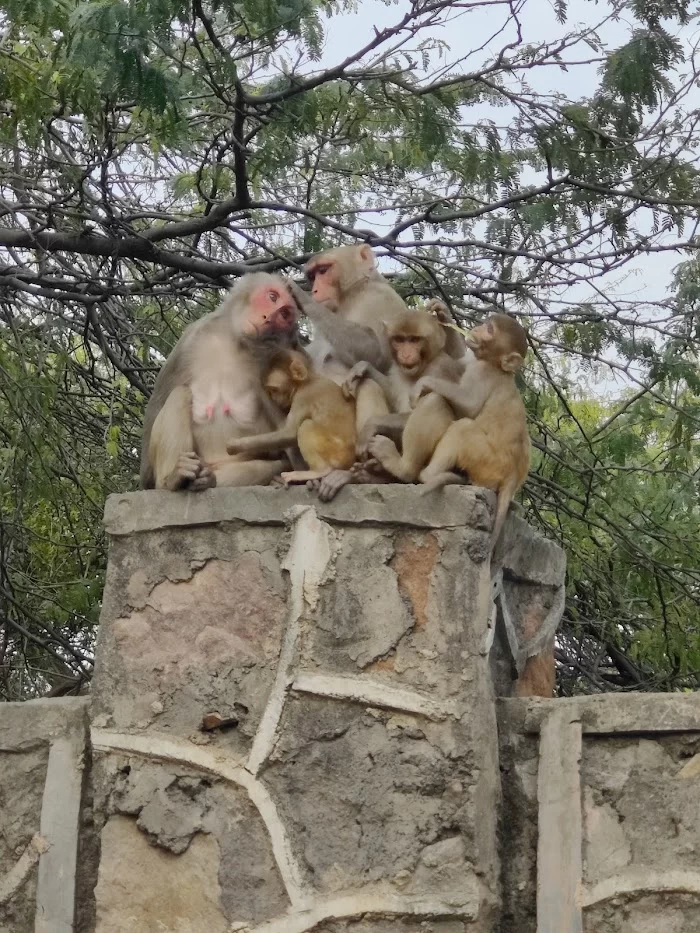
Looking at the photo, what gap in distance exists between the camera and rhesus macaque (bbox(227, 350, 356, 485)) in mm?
3791

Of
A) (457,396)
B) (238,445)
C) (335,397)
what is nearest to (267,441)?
(238,445)

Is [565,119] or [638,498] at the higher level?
[565,119]

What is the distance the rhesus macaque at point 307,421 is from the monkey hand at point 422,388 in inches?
7.8

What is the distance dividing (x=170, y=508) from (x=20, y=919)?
4.18 feet

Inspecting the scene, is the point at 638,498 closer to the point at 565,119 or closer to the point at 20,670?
the point at 565,119

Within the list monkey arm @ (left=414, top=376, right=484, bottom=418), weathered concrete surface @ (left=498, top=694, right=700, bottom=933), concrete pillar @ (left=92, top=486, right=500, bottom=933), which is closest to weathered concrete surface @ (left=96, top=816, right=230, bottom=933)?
concrete pillar @ (left=92, top=486, right=500, bottom=933)

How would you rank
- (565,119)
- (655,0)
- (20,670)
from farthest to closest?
(20,670) → (565,119) → (655,0)

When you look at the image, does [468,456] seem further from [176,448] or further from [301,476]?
[176,448]

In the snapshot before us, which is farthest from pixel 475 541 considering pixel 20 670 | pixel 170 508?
pixel 20 670

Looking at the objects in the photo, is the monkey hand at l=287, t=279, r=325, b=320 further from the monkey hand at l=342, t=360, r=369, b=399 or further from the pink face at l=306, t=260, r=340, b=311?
the monkey hand at l=342, t=360, r=369, b=399

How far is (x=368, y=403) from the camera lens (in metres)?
3.94

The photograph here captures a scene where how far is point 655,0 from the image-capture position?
4406 millimetres

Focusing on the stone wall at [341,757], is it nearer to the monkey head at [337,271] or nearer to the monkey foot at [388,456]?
the monkey foot at [388,456]

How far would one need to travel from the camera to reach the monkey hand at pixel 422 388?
12.5 ft
